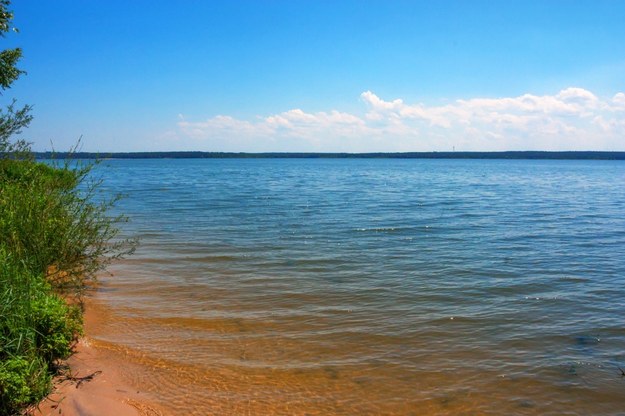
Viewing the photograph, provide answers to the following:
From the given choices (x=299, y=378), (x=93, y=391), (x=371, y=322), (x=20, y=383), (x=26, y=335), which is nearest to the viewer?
(x=20, y=383)

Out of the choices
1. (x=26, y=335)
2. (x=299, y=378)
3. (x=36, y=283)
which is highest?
(x=36, y=283)

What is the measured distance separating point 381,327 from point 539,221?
55.5 ft

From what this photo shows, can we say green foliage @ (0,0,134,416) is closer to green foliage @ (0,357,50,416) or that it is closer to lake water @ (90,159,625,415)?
green foliage @ (0,357,50,416)

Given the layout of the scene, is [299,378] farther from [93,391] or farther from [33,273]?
[33,273]

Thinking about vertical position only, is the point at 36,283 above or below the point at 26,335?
above

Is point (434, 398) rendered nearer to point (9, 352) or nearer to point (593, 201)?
point (9, 352)

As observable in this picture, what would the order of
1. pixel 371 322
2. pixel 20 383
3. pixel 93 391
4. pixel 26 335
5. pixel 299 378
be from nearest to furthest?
pixel 20 383 < pixel 26 335 < pixel 93 391 < pixel 299 378 < pixel 371 322

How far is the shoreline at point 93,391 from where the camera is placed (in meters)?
5.20

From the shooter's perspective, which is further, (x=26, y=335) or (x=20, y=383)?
(x=26, y=335)

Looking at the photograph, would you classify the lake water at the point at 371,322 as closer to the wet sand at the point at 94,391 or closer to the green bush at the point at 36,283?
the wet sand at the point at 94,391

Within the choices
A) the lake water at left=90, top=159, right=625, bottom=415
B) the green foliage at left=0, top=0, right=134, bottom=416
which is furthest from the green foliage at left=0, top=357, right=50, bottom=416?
the lake water at left=90, top=159, right=625, bottom=415

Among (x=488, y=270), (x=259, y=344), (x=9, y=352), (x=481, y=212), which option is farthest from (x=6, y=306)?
(x=481, y=212)

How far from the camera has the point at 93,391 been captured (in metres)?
5.73

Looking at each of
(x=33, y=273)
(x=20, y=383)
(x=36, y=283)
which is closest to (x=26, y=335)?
(x=20, y=383)
